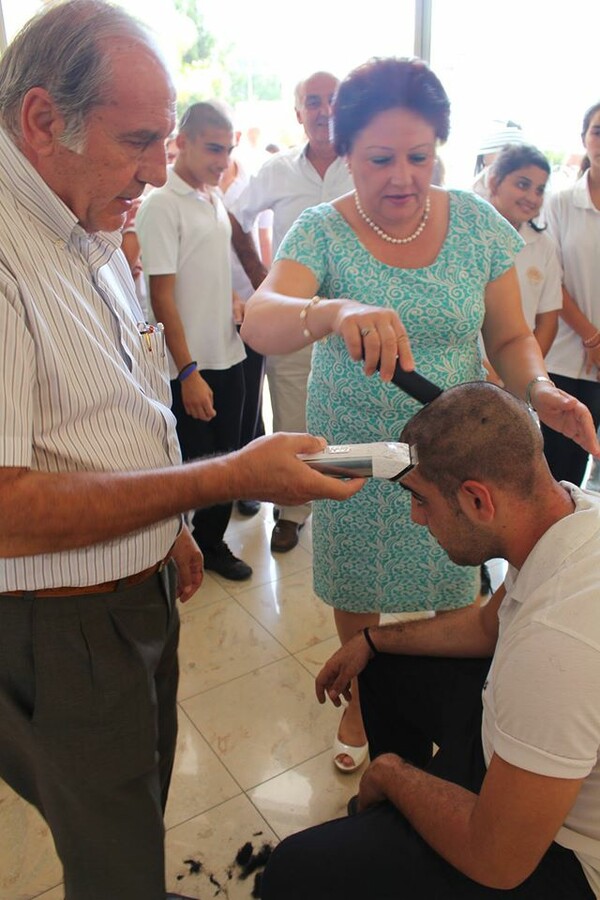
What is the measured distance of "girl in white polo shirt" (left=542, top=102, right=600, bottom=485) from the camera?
7.98 ft

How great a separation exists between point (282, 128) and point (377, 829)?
3.65m

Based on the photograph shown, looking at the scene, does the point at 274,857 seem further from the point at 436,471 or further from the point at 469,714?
the point at 436,471

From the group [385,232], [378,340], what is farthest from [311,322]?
[385,232]

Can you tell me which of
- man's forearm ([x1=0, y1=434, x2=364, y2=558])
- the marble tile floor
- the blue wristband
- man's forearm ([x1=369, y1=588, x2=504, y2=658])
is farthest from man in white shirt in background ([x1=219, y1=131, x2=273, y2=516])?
man's forearm ([x1=0, y1=434, x2=364, y2=558])

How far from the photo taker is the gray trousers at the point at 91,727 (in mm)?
993

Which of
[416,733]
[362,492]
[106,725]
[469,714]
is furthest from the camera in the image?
[362,492]

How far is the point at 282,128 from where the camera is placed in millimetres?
3854

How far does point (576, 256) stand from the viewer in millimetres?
2471

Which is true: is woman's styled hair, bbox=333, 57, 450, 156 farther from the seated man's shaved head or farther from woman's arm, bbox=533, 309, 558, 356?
woman's arm, bbox=533, 309, 558, 356

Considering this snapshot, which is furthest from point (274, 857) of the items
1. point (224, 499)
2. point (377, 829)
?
point (224, 499)

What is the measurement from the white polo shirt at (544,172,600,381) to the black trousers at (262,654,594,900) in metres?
1.53

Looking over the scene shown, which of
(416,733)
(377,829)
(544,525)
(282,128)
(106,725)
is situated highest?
(282,128)

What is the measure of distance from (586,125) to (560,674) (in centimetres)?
215

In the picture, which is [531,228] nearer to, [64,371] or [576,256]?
[576,256]
